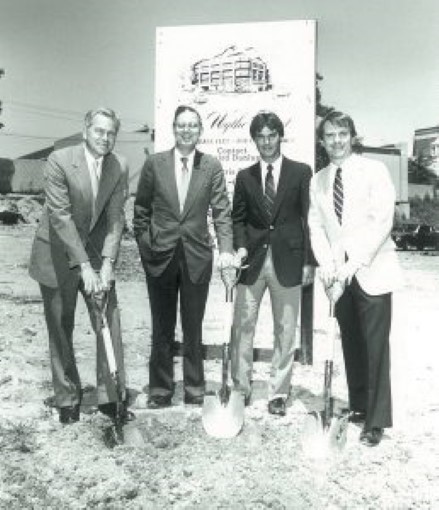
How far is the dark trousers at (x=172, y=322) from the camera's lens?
16.0 ft

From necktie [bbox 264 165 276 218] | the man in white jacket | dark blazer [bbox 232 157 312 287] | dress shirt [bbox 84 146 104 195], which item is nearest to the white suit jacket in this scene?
the man in white jacket

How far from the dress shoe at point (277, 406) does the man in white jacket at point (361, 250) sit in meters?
0.64

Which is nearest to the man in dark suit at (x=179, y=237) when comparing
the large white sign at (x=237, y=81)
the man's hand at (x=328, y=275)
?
the man's hand at (x=328, y=275)

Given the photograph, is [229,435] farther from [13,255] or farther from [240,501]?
[13,255]

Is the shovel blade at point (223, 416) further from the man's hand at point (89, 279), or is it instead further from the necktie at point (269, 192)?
the necktie at point (269, 192)

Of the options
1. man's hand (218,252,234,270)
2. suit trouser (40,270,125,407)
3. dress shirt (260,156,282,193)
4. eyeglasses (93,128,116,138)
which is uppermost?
eyeglasses (93,128,116,138)

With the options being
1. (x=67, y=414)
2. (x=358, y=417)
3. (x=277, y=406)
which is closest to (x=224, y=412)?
(x=277, y=406)

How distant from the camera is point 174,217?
4.82m

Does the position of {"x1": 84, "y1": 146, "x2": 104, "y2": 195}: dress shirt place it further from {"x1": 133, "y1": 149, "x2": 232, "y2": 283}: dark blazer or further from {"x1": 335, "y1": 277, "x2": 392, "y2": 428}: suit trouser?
{"x1": 335, "y1": 277, "x2": 392, "y2": 428}: suit trouser

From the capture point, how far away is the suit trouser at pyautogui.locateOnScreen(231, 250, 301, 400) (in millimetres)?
4855

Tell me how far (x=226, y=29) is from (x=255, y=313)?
9.23ft

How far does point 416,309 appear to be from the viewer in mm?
10609

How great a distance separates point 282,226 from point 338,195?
54 centimetres

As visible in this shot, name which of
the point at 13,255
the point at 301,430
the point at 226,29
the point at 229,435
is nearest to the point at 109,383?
the point at 229,435
